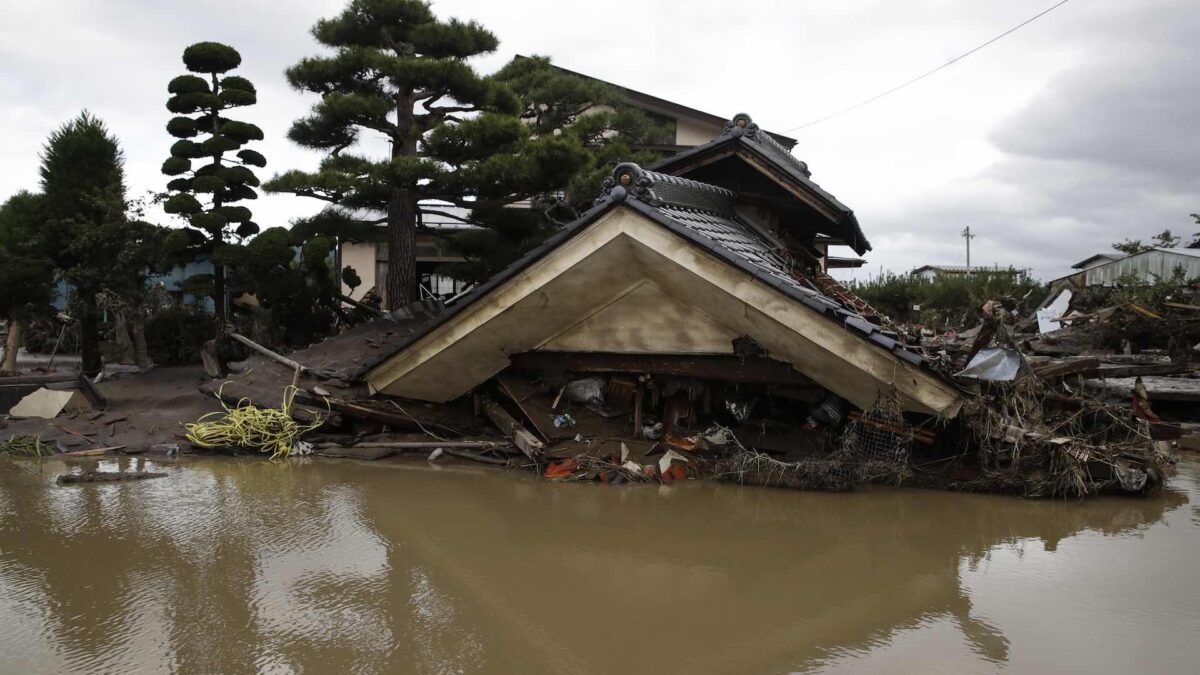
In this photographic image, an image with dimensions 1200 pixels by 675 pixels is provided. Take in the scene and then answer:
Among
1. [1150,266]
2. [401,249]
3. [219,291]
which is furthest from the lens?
[1150,266]

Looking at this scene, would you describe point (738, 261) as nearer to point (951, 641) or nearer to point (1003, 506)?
point (1003, 506)

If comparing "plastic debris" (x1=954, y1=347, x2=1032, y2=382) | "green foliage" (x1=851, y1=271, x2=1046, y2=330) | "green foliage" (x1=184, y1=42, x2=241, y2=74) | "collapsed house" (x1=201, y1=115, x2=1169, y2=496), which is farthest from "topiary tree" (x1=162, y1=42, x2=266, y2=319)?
"green foliage" (x1=851, y1=271, x2=1046, y2=330)

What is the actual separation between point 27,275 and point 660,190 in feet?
37.1

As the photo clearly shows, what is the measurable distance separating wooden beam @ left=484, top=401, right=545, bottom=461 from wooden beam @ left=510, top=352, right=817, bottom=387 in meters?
0.53

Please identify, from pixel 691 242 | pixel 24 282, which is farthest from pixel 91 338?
pixel 691 242

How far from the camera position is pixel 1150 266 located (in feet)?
71.2

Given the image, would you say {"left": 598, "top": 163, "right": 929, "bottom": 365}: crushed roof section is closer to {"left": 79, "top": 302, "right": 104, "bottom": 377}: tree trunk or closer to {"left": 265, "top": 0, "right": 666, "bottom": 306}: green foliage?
{"left": 265, "top": 0, "right": 666, "bottom": 306}: green foliage

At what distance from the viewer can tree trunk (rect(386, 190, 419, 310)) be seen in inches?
504

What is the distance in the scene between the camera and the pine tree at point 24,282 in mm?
11938

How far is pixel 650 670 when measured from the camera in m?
3.00

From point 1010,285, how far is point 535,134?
16.1 m

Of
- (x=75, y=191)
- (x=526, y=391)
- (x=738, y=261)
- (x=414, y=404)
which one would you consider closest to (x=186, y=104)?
(x=75, y=191)

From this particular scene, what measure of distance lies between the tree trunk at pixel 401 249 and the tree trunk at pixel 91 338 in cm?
492

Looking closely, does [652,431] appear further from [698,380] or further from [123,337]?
[123,337]
